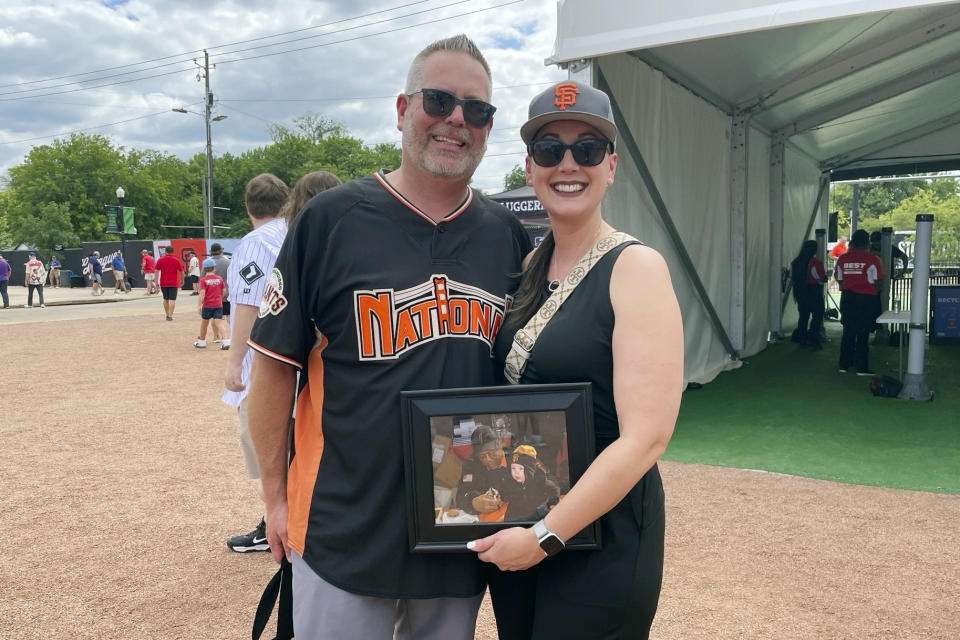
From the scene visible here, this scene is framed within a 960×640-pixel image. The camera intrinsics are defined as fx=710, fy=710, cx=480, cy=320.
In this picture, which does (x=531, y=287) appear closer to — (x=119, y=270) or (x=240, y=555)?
(x=240, y=555)

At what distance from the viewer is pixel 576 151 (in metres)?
1.77

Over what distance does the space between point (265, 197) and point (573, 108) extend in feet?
10.4

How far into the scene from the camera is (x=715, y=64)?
8.15 m

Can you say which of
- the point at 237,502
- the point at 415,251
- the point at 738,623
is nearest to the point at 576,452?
the point at 415,251

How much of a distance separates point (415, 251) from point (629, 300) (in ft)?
1.88

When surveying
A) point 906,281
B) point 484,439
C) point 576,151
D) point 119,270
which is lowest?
point 484,439

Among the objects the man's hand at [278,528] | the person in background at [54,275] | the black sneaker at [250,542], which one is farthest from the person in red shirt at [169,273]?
the person in background at [54,275]

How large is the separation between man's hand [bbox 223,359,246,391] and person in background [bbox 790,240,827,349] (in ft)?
36.7

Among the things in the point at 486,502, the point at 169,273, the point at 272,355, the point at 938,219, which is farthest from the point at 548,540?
the point at 938,219

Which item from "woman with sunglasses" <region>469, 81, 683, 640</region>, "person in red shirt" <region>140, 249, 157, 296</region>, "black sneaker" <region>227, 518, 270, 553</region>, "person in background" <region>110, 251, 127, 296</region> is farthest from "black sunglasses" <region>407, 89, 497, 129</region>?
"person in background" <region>110, 251, 127, 296</region>

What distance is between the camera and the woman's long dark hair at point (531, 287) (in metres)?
1.82

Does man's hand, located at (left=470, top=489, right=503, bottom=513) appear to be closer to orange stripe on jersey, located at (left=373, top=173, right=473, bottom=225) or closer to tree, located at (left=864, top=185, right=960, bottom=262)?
orange stripe on jersey, located at (left=373, top=173, right=473, bottom=225)

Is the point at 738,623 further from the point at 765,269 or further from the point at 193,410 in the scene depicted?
the point at 765,269

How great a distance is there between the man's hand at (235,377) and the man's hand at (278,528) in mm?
1934
